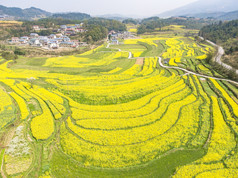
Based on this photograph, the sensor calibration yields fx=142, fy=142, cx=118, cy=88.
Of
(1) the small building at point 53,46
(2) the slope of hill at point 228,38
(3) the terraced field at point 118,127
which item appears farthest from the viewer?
(1) the small building at point 53,46

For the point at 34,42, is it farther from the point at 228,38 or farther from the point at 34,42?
the point at 228,38

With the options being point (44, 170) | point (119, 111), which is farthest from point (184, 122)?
point (44, 170)

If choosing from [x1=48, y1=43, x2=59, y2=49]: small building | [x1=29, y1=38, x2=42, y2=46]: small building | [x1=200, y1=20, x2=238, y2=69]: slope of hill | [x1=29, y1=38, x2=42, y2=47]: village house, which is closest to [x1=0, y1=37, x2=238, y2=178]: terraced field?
[x1=200, y1=20, x2=238, y2=69]: slope of hill

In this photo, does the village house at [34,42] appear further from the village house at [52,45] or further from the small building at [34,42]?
the village house at [52,45]

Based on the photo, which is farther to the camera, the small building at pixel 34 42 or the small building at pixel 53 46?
the small building at pixel 34 42

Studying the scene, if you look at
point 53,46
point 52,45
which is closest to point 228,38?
point 53,46

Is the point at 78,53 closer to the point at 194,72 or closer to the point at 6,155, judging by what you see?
the point at 194,72

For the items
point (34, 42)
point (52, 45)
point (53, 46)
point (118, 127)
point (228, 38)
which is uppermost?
point (228, 38)

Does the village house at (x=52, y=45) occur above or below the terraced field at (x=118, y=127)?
above

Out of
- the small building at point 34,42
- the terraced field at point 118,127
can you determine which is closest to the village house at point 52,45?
the small building at point 34,42
